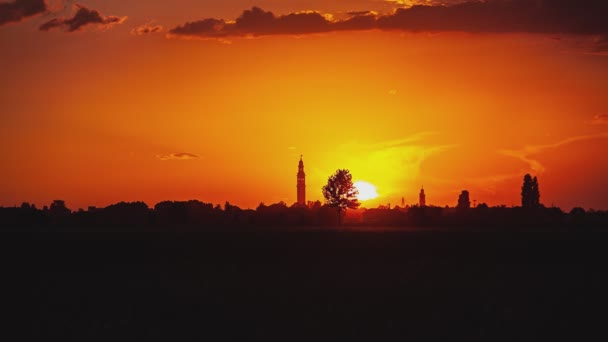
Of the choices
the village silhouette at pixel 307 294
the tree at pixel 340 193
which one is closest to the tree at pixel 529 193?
the tree at pixel 340 193

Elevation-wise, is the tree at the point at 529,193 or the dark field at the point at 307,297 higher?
the tree at the point at 529,193

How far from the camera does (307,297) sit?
28.2 metres

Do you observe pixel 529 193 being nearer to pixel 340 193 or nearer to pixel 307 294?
pixel 340 193

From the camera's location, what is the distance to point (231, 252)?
1998 inches

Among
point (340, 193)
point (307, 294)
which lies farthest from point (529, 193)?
point (307, 294)

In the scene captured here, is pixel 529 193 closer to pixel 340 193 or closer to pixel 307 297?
pixel 340 193

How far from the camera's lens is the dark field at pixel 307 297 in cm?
2255

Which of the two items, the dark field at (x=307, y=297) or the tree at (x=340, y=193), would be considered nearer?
the dark field at (x=307, y=297)

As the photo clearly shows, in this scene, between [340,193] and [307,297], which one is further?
[340,193]

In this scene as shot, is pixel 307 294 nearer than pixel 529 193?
Yes

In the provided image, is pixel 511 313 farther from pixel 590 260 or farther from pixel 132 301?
pixel 590 260

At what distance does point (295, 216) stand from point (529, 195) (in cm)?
5887

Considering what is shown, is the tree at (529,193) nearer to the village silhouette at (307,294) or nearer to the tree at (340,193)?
the tree at (340,193)

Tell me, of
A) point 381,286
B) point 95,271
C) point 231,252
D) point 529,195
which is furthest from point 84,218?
point 381,286
